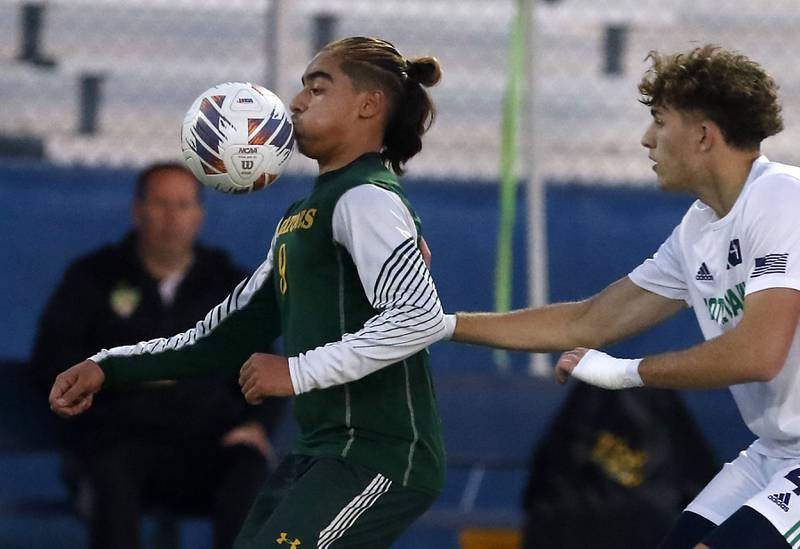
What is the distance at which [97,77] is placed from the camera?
775 cm

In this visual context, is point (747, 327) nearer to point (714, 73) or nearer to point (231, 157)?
point (714, 73)

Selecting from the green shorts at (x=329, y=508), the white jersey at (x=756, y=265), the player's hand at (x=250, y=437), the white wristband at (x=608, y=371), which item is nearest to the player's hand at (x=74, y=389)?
the green shorts at (x=329, y=508)

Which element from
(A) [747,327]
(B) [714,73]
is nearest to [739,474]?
(A) [747,327]

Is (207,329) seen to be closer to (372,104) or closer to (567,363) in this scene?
(372,104)

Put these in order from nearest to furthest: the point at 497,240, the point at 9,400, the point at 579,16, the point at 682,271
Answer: the point at 682,271 → the point at 9,400 → the point at 497,240 → the point at 579,16

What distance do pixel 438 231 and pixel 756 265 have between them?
386 centimetres

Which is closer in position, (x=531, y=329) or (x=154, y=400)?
(x=531, y=329)

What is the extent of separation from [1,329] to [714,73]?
14.1 ft

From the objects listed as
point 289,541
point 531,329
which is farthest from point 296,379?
point 531,329

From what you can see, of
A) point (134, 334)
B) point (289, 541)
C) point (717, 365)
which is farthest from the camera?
point (134, 334)

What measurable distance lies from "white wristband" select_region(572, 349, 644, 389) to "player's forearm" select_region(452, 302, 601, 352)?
0.53 meters

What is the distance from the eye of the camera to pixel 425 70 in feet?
13.3

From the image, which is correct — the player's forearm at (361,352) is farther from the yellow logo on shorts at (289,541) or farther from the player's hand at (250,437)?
the player's hand at (250,437)

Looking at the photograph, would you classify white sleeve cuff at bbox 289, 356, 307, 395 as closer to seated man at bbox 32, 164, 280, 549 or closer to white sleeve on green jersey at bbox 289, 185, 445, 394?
white sleeve on green jersey at bbox 289, 185, 445, 394
